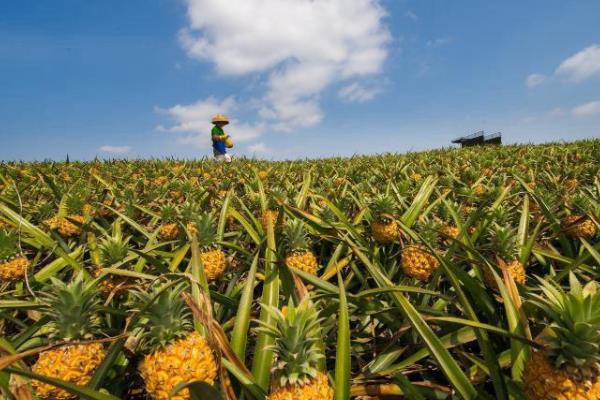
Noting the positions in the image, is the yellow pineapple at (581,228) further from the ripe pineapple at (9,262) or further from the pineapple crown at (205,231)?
the ripe pineapple at (9,262)

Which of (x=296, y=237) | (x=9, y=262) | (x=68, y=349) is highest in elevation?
(x=296, y=237)

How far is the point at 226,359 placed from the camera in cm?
112

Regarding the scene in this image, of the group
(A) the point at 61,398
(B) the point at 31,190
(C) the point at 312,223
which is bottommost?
(A) the point at 61,398

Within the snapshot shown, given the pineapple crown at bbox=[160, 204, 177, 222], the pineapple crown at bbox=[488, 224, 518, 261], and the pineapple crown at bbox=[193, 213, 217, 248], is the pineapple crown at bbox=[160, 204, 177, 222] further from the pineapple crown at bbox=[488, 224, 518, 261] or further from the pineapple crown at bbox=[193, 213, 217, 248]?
the pineapple crown at bbox=[488, 224, 518, 261]

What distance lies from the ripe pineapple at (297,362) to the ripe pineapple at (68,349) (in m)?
0.62

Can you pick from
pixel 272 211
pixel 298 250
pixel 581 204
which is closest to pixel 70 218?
pixel 272 211

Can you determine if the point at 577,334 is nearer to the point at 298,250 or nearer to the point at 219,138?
the point at 298,250

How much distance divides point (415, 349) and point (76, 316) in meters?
1.31

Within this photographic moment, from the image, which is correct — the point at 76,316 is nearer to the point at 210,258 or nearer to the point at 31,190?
the point at 210,258

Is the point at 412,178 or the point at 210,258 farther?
the point at 412,178

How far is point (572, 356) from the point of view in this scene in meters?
0.91

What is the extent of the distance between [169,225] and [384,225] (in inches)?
63.0

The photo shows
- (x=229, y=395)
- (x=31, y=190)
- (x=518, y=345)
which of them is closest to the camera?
(x=229, y=395)

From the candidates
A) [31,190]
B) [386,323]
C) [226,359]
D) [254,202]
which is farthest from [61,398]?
[31,190]
